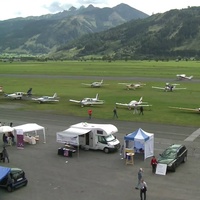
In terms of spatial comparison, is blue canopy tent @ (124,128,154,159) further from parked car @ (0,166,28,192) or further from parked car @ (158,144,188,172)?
parked car @ (0,166,28,192)

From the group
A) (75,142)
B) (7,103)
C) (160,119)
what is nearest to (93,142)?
(75,142)

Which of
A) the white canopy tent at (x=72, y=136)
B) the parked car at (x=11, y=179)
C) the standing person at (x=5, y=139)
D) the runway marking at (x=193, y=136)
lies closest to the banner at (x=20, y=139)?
the standing person at (x=5, y=139)

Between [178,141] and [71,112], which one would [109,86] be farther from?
[178,141]

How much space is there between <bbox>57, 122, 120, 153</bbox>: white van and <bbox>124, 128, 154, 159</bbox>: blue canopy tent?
6.23 feet

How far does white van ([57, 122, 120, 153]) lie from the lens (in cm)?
3703

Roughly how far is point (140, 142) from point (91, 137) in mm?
5435

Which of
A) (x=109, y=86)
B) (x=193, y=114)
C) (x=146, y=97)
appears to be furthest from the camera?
(x=109, y=86)

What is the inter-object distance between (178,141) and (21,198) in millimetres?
21122

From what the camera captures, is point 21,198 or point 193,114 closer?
point 21,198

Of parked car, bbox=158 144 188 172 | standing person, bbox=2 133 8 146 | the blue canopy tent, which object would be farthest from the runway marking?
standing person, bbox=2 133 8 146

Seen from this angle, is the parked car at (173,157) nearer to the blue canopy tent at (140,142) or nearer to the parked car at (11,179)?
the blue canopy tent at (140,142)

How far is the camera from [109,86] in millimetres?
100812

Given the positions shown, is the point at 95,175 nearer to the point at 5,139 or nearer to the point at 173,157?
the point at 173,157

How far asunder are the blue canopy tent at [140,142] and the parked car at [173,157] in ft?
9.04
